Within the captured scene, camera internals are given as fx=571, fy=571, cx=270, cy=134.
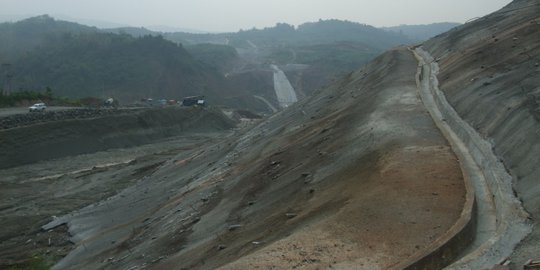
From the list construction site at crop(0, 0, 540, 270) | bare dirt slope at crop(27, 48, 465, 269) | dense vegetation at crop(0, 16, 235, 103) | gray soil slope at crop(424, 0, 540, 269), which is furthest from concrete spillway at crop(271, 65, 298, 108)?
bare dirt slope at crop(27, 48, 465, 269)

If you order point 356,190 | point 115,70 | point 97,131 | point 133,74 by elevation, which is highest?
point 356,190

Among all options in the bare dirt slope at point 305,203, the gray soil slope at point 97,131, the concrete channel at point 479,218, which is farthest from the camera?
the gray soil slope at point 97,131

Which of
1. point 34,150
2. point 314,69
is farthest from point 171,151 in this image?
point 314,69

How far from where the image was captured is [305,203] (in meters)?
16.5

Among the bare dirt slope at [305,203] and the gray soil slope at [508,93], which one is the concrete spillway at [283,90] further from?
the bare dirt slope at [305,203]

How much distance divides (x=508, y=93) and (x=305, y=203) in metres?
9.47

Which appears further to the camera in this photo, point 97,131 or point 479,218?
point 97,131

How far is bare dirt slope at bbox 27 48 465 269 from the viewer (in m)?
12.4

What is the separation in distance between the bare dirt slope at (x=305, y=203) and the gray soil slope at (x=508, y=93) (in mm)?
1635

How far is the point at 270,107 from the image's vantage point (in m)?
104

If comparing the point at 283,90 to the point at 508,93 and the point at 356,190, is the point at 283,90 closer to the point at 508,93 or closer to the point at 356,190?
the point at 508,93

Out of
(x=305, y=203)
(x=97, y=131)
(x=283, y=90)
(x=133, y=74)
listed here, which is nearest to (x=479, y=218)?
(x=305, y=203)

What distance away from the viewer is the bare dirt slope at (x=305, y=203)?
12.4 metres

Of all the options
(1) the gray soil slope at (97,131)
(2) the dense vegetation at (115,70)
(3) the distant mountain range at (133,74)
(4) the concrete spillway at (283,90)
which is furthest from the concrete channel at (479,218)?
(2) the dense vegetation at (115,70)
